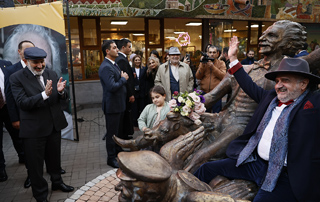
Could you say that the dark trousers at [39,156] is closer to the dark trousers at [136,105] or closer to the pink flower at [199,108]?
the pink flower at [199,108]

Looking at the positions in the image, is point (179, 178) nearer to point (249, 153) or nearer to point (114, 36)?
point (249, 153)

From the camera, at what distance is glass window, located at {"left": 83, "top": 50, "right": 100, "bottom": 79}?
10.0m

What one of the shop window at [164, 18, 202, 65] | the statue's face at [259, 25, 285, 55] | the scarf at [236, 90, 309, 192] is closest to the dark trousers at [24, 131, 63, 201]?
the scarf at [236, 90, 309, 192]

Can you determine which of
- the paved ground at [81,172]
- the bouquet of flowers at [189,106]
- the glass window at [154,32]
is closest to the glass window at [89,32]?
the glass window at [154,32]

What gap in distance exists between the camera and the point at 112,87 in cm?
428

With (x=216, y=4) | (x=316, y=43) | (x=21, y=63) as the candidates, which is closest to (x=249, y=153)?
(x=21, y=63)

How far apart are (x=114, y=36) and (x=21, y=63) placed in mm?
6410

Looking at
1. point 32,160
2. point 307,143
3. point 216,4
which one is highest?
point 216,4

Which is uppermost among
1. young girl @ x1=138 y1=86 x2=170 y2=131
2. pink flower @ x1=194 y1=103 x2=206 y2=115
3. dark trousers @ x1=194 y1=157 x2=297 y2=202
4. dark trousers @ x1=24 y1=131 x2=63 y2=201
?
pink flower @ x1=194 y1=103 x2=206 y2=115

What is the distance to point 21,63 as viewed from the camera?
418 centimetres

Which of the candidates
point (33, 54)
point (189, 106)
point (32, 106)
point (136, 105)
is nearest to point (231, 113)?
point (189, 106)

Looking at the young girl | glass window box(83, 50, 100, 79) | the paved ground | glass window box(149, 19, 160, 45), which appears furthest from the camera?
glass window box(149, 19, 160, 45)

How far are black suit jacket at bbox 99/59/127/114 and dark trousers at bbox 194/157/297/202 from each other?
2473mm

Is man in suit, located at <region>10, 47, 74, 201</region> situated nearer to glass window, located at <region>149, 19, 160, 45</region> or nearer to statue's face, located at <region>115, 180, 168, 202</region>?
statue's face, located at <region>115, 180, 168, 202</region>
